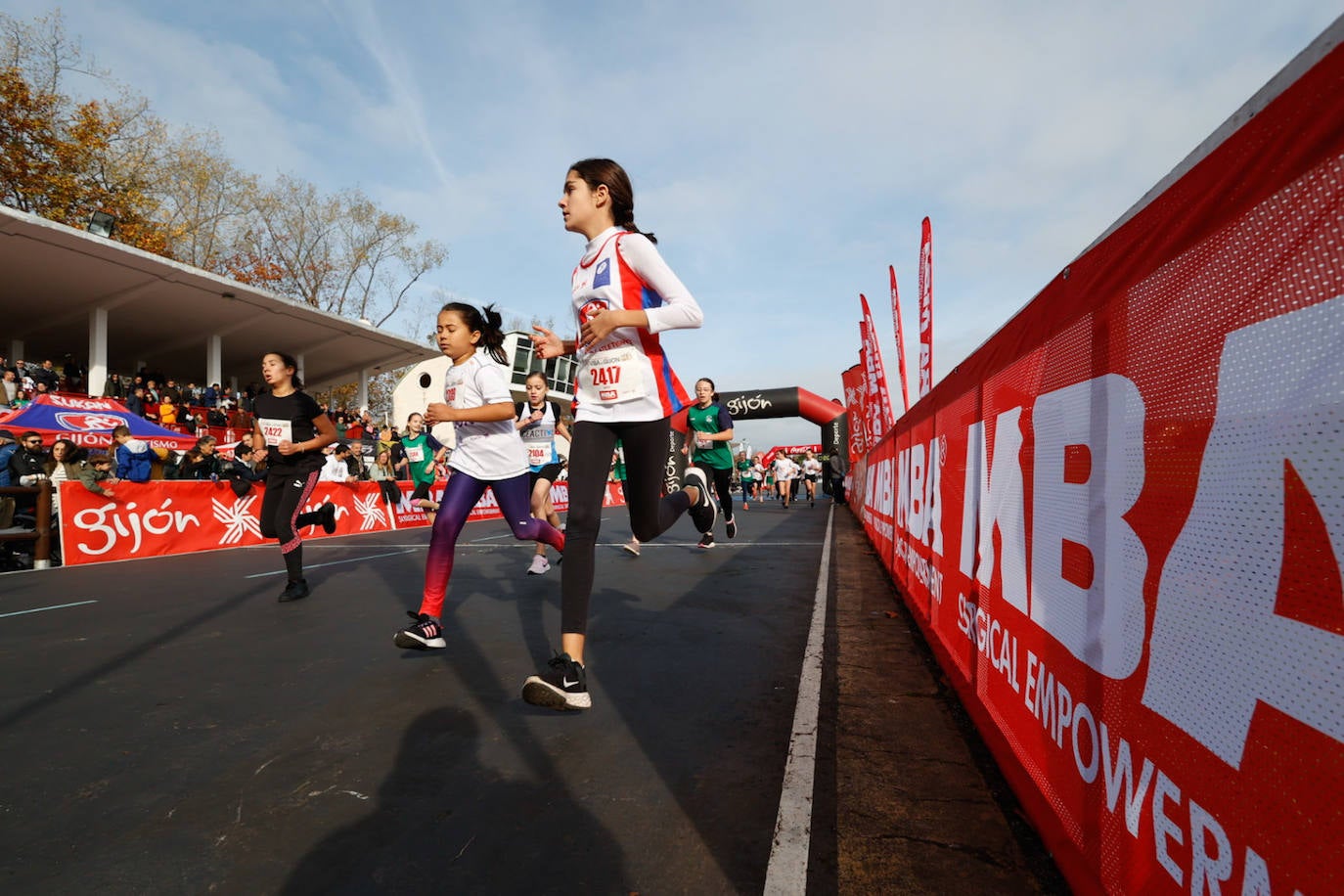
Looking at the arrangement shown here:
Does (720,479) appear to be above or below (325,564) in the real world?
above

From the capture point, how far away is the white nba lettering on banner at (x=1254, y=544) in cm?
95

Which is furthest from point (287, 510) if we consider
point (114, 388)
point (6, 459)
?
point (114, 388)

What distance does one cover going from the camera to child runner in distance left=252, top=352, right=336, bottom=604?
515 cm

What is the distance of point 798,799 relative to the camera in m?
1.95

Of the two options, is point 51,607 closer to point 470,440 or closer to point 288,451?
point 288,451

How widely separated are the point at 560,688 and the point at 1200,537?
2.17 meters

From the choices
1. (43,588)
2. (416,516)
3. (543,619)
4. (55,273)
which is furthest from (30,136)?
(543,619)

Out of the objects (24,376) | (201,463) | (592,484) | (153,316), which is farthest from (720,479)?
(153,316)

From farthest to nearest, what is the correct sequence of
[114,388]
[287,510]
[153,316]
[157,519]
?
[153,316] → [114,388] → [157,519] → [287,510]

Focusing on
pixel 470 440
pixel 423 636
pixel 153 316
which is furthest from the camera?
pixel 153 316

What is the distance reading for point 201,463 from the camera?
40.9ft

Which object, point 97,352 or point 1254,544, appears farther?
point 97,352

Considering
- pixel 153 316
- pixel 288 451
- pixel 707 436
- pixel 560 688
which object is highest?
pixel 153 316

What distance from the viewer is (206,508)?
398 inches
